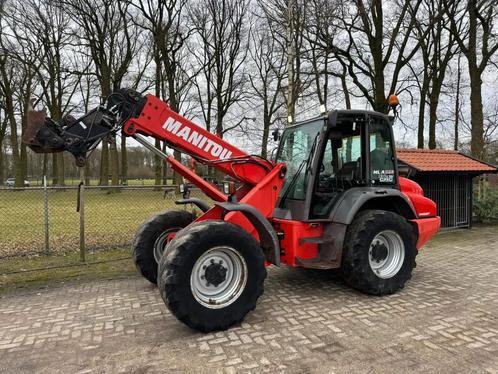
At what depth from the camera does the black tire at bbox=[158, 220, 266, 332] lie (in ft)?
12.5

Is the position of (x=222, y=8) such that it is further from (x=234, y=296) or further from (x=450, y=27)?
(x=234, y=296)

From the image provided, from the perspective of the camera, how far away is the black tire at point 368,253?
4.93m

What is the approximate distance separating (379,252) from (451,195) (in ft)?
22.9

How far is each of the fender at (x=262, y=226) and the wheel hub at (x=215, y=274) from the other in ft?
2.06

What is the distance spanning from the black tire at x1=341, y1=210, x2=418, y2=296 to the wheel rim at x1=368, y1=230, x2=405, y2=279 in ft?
0.17

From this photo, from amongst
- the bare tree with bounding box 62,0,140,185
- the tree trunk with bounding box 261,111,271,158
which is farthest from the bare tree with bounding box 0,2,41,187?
the tree trunk with bounding box 261,111,271,158

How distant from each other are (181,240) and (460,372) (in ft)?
8.82

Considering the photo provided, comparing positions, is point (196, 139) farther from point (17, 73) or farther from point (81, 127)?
point (17, 73)

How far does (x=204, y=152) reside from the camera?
486cm

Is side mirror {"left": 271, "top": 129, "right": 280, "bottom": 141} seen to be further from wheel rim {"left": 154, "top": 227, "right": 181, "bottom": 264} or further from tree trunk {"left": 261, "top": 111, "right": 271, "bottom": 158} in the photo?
tree trunk {"left": 261, "top": 111, "right": 271, "bottom": 158}

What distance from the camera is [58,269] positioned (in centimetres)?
667

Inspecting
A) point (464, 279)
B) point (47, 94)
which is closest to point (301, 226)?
point (464, 279)

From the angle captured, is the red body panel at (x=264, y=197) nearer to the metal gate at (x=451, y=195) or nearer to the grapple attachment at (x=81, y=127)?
the grapple attachment at (x=81, y=127)

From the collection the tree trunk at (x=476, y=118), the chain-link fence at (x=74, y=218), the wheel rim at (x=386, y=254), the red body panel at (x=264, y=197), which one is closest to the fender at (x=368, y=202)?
the wheel rim at (x=386, y=254)
